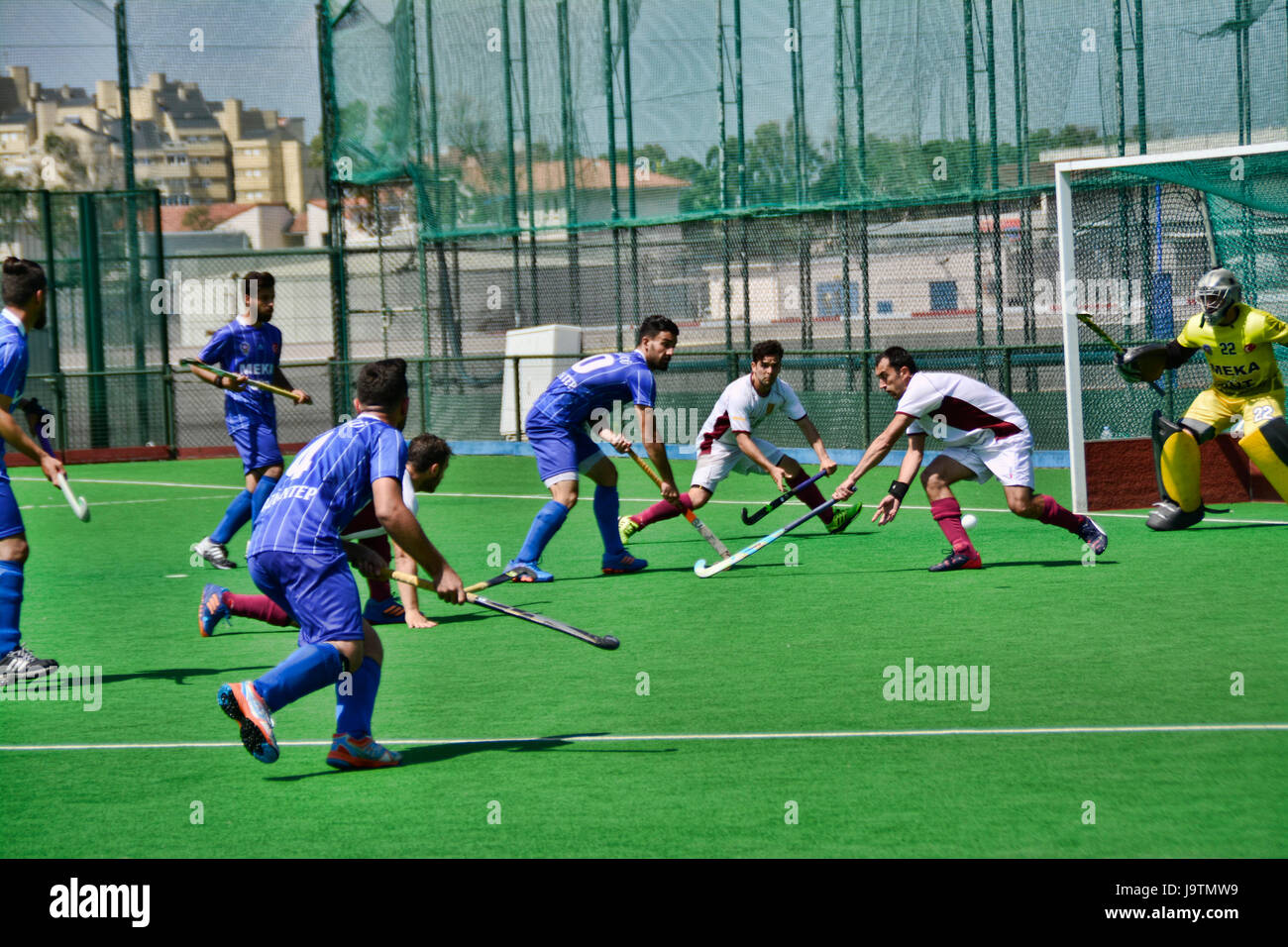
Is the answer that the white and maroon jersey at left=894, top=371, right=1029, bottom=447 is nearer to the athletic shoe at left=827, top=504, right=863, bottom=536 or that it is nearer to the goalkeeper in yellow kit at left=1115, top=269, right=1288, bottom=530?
the athletic shoe at left=827, top=504, right=863, bottom=536

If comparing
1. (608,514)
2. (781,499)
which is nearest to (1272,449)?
(781,499)

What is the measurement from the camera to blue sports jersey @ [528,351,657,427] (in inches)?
379

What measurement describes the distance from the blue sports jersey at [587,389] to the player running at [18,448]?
3.36 m

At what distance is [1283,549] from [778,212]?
384 inches

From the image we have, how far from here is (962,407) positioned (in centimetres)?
950

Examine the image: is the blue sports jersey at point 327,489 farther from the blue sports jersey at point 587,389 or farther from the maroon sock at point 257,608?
the blue sports jersey at point 587,389

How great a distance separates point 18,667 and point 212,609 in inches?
41.4

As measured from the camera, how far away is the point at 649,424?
31.0 ft

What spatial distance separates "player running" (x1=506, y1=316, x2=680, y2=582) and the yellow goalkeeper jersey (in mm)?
3738

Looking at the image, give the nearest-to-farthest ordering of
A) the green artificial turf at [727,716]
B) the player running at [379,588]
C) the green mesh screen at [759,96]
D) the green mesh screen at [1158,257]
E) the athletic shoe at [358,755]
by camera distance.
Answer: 1. the green artificial turf at [727,716]
2. the athletic shoe at [358,755]
3. the player running at [379,588]
4. the green mesh screen at [1158,257]
5. the green mesh screen at [759,96]

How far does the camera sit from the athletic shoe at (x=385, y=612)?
822cm

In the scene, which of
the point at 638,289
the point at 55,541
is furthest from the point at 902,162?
the point at 55,541

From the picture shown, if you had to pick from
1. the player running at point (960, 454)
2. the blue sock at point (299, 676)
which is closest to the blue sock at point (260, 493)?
the player running at point (960, 454)

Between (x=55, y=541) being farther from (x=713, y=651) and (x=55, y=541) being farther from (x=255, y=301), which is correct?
(x=713, y=651)
